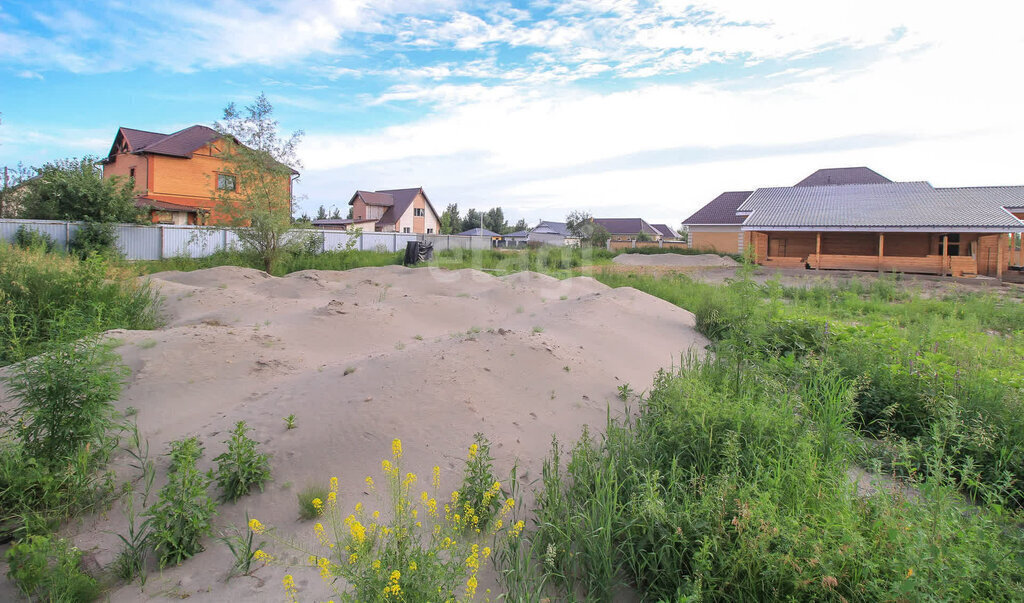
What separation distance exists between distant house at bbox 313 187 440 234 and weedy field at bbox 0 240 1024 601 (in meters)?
42.2

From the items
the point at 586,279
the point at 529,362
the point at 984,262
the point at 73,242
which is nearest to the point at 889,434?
the point at 529,362

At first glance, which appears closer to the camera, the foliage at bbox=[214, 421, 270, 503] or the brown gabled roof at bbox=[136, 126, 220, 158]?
the foliage at bbox=[214, 421, 270, 503]

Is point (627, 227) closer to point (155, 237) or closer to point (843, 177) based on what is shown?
point (843, 177)

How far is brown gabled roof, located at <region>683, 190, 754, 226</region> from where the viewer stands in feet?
110

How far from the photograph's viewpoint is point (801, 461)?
2748 mm

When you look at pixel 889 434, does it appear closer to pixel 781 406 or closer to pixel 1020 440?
pixel 1020 440

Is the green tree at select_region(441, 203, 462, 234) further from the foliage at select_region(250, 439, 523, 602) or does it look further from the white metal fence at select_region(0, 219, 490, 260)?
the foliage at select_region(250, 439, 523, 602)

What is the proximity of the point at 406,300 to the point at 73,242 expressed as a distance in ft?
45.9

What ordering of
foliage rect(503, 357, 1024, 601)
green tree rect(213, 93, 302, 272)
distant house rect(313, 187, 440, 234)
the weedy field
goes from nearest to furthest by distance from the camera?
foliage rect(503, 357, 1024, 601)
the weedy field
green tree rect(213, 93, 302, 272)
distant house rect(313, 187, 440, 234)

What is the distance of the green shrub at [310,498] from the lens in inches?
114

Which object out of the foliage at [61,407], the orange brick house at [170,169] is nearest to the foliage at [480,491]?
the foliage at [61,407]

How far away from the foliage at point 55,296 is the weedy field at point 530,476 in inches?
4.2

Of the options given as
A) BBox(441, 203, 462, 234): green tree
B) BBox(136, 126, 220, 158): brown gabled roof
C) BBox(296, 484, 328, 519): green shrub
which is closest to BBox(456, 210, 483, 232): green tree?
BBox(441, 203, 462, 234): green tree

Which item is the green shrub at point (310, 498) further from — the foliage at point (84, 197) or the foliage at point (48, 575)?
the foliage at point (84, 197)
